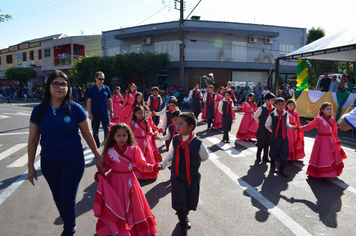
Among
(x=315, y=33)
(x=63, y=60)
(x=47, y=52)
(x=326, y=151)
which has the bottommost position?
(x=326, y=151)

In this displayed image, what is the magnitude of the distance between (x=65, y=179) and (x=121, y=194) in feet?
2.35

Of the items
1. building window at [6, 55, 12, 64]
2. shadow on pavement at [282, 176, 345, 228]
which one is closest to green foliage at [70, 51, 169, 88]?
shadow on pavement at [282, 176, 345, 228]

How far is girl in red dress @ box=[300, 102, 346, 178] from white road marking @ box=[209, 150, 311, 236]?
154 centimetres

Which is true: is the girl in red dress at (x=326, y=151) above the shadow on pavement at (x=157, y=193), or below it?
above

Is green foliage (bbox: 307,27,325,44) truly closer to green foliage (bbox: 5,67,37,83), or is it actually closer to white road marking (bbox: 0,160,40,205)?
white road marking (bbox: 0,160,40,205)

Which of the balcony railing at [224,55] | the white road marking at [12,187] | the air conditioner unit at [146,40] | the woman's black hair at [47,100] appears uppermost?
the air conditioner unit at [146,40]

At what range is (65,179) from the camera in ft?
10.6

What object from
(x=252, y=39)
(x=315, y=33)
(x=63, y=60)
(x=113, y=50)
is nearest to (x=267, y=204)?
(x=252, y=39)

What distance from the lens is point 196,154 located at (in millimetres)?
3734

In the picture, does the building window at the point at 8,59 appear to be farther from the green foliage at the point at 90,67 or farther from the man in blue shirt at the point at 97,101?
the man in blue shirt at the point at 97,101

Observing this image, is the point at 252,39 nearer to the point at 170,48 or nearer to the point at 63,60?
the point at 170,48

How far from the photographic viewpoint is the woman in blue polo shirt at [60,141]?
10.5ft

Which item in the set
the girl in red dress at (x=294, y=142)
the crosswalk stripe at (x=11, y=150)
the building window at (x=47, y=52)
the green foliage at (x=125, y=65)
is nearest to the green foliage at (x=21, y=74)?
the building window at (x=47, y=52)

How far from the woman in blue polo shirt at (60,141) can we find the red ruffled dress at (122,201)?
0.34 m
